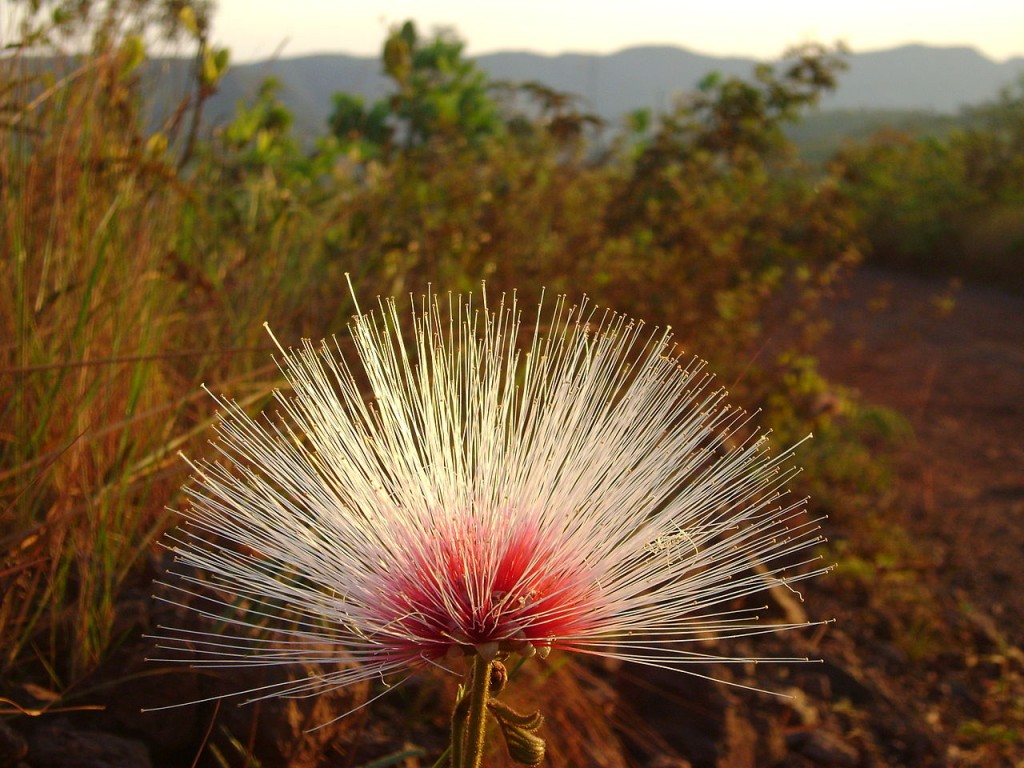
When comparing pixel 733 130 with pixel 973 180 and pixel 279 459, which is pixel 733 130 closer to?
pixel 279 459

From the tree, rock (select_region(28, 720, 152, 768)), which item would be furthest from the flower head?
the tree

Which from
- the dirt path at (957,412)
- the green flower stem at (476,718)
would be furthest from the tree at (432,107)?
the green flower stem at (476,718)

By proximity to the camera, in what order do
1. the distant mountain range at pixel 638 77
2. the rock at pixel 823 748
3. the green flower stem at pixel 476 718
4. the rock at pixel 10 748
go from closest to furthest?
the green flower stem at pixel 476 718 < the rock at pixel 10 748 < the rock at pixel 823 748 < the distant mountain range at pixel 638 77

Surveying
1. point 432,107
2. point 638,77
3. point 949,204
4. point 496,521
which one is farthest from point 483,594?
point 638,77

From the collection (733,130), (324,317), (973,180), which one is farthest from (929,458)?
(973,180)

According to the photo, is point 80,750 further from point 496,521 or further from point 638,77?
point 638,77

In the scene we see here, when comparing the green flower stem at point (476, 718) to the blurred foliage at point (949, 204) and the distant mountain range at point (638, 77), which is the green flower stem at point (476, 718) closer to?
the distant mountain range at point (638, 77)
